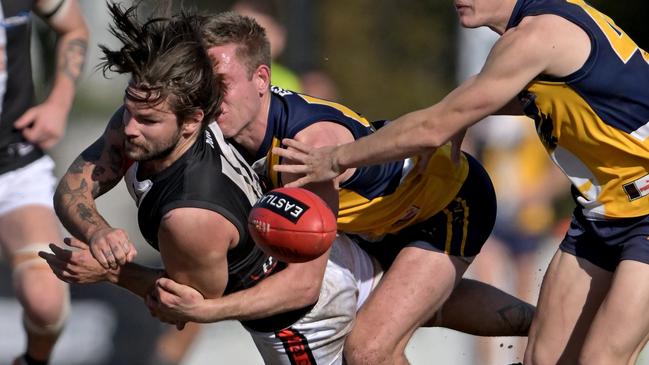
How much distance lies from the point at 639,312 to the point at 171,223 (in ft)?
5.19

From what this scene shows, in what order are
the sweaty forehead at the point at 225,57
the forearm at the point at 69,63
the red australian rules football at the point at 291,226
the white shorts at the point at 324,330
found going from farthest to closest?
1. the forearm at the point at 69,63
2. the white shorts at the point at 324,330
3. the sweaty forehead at the point at 225,57
4. the red australian rules football at the point at 291,226

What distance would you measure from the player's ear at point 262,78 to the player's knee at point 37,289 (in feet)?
5.33

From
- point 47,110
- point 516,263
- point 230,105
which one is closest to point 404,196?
point 230,105

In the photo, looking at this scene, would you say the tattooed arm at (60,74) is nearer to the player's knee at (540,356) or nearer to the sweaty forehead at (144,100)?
the sweaty forehead at (144,100)

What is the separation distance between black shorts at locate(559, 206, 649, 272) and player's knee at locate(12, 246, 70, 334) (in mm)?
2383

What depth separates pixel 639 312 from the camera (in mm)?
3871

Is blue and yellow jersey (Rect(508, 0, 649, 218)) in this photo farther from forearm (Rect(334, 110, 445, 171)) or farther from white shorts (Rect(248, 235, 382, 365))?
white shorts (Rect(248, 235, 382, 365))

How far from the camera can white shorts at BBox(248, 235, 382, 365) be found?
4.27 metres

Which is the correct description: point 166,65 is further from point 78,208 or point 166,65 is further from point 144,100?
point 78,208

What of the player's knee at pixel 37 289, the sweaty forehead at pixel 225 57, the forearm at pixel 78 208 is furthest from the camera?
the player's knee at pixel 37 289

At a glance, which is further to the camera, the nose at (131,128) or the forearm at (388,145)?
the forearm at (388,145)

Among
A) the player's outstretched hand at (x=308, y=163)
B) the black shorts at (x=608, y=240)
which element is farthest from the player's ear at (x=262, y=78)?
the black shorts at (x=608, y=240)

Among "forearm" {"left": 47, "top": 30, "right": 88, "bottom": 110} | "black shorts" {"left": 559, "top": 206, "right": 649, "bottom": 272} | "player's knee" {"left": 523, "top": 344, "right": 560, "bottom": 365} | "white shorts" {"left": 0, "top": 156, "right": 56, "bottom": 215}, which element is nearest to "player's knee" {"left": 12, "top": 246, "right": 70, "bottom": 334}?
"white shorts" {"left": 0, "top": 156, "right": 56, "bottom": 215}

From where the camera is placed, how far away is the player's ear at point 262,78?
166 inches
